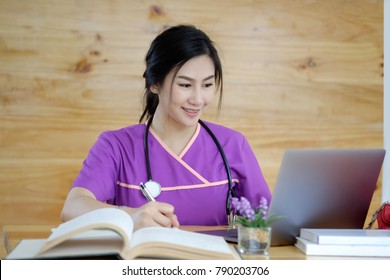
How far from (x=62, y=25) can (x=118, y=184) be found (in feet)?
2.97

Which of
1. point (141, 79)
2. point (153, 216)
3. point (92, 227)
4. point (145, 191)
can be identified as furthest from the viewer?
point (141, 79)

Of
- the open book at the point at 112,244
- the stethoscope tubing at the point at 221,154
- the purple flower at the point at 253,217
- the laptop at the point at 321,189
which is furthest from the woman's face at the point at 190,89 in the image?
the open book at the point at 112,244

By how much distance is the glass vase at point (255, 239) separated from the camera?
113cm

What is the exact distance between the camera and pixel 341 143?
2.74 metres

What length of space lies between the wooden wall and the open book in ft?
4.94

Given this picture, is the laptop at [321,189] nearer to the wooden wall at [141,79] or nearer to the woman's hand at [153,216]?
the woman's hand at [153,216]

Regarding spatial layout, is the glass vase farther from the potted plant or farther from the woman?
the woman

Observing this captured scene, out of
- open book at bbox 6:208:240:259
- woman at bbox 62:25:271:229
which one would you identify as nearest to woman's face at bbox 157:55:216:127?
woman at bbox 62:25:271:229

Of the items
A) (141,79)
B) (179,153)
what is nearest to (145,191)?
(179,153)

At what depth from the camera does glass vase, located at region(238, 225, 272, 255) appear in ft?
3.71

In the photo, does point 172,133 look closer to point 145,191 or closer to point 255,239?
point 145,191

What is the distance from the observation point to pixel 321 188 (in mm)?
1274

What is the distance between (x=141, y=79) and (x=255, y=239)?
154 centimetres
